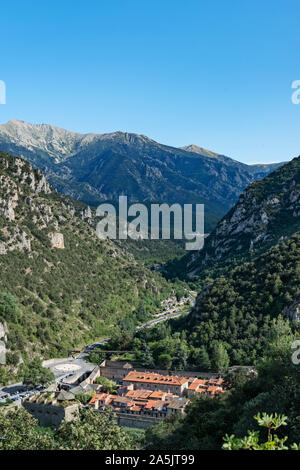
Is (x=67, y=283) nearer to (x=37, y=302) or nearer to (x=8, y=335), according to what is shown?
(x=37, y=302)

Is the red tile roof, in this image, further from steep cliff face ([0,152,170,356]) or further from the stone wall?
steep cliff face ([0,152,170,356])

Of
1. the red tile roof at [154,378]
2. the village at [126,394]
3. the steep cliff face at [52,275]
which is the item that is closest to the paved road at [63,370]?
the village at [126,394]

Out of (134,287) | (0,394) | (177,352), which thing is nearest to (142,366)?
(177,352)

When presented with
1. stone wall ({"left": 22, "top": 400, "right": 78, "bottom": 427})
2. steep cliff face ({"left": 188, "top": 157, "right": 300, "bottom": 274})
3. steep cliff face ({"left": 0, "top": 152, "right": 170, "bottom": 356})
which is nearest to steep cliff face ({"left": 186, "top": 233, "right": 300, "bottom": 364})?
stone wall ({"left": 22, "top": 400, "right": 78, "bottom": 427})

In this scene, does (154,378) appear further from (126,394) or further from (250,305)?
(250,305)

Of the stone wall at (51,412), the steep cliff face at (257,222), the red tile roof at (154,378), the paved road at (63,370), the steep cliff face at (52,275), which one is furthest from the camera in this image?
the steep cliff face at (257,222)

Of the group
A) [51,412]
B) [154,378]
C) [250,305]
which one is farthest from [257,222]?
[51,412]

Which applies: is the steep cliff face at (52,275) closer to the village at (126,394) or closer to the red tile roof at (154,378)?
the village at (126,394)
